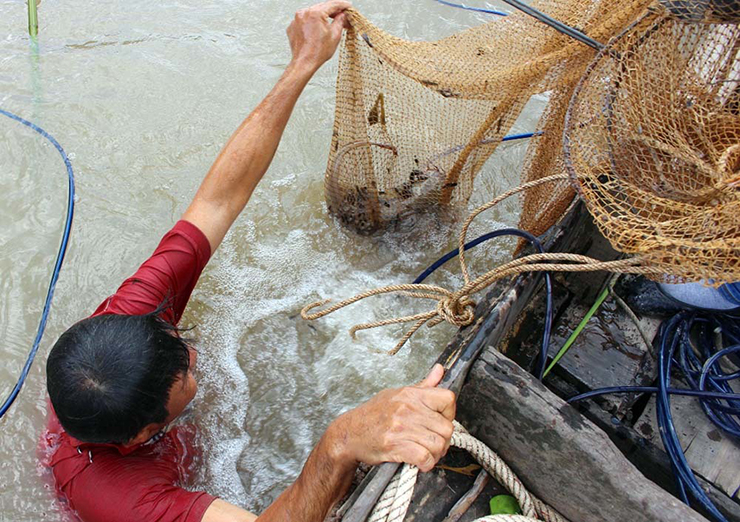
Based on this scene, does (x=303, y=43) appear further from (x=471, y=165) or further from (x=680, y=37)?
(x=680, y=37)

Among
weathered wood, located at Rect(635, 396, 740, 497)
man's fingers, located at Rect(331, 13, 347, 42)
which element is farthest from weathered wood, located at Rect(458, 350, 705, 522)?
man's fingers, located at Rect(331, 13, 347, 42)

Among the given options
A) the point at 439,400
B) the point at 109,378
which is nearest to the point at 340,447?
the point at 439,400

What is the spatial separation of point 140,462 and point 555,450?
1564mm

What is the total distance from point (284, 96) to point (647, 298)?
2094 millimetres

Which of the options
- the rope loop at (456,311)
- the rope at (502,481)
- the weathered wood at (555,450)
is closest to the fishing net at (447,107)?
the rope loop at (456,311)

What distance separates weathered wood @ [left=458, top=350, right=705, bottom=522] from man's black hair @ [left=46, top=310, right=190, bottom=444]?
1144mm

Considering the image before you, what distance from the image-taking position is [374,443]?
141cm

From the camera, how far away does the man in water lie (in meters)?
1.43

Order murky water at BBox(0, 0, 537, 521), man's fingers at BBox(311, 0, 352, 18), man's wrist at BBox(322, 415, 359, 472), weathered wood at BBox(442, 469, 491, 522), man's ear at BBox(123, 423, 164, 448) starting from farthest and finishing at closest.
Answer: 1. murky water at BBox(0, 0, 537, 521)
2. man's fingers at BBox(311, 0, 352, 18)
3. man's ear at BBox(123, 423, 164, 448)
4. weathered wood at BBox(442, 469, 491, 522)
5. man's wrist at BBox(322, 415, 359, 472)

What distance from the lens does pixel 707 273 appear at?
139 cm

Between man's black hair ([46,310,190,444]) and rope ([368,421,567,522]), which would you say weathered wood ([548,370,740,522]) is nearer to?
rope ([368,421,567,522])

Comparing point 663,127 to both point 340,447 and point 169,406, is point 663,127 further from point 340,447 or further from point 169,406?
point 169,406

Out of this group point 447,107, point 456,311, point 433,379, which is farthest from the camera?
point 447,107

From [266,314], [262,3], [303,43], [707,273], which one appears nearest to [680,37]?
[707,273]
